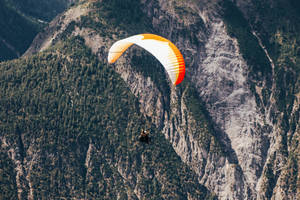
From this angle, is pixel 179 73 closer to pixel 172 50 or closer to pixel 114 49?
pixel 172 50

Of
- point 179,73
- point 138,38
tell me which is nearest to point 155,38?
point 138,38

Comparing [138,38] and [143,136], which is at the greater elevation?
[138,38]

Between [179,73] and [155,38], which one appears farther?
[155,38]

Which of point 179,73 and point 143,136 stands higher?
point 179,73

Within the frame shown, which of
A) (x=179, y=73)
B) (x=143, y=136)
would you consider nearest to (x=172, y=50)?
(x=179, y=73)

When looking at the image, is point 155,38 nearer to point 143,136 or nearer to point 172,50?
point 172,50
